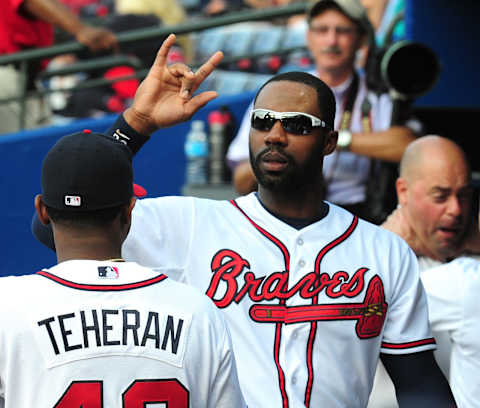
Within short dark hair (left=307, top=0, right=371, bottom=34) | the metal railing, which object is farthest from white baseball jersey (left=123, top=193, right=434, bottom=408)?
the metal railing

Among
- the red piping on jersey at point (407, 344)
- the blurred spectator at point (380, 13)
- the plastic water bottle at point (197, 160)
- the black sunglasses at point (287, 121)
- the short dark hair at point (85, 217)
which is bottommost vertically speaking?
the red piping on jersey at point (407, 344)

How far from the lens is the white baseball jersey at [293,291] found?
2803 mm

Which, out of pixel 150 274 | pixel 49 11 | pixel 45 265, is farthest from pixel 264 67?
pixel 150 274

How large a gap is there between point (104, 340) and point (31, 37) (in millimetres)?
4579

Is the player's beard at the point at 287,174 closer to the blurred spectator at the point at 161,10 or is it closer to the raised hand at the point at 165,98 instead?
the raised hand at the point at 165,98

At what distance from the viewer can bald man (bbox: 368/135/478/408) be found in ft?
12.8

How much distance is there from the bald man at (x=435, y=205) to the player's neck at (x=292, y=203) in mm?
1013

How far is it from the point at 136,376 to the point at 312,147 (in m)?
1.18

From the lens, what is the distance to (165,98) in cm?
301

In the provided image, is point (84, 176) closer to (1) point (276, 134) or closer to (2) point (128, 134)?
(2) point (128, 134)

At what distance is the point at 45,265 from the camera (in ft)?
18.7

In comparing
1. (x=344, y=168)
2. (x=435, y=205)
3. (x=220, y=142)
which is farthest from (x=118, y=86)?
(x=435, y=205)

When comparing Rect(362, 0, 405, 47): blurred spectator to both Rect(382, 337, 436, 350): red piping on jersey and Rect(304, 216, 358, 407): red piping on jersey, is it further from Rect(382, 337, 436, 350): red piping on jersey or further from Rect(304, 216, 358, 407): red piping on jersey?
Rect(382, 337, 436, 350): red piping on jersey

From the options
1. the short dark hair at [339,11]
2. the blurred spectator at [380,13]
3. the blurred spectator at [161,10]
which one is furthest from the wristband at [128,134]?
the blurred spectator at [161,10]
